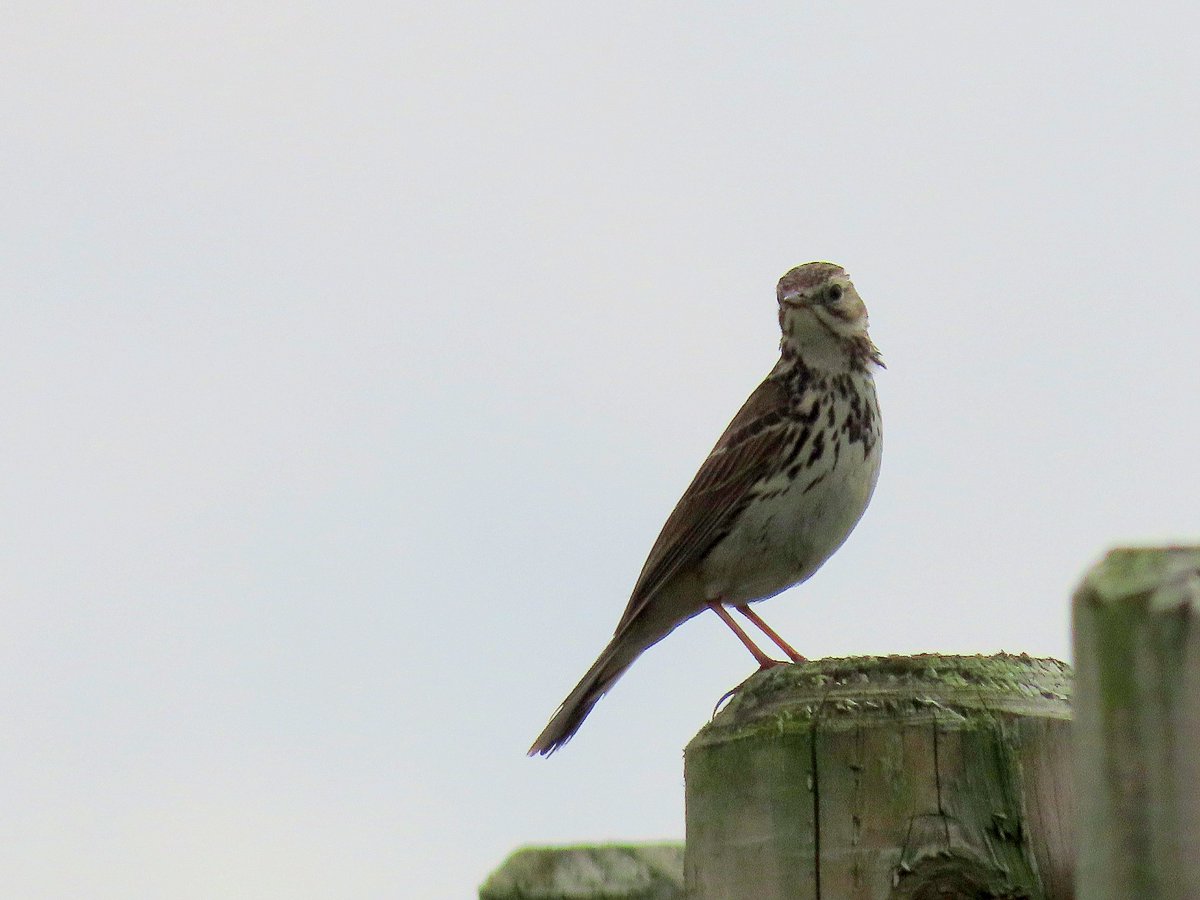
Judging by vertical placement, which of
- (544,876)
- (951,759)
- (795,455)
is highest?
(795,455)

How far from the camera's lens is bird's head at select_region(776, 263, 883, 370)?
8.80 metres

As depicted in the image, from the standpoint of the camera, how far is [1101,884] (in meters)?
2.04

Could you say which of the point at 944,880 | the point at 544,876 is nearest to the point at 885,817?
the point at 944,880

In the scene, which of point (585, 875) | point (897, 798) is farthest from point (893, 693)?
point (585, 875)

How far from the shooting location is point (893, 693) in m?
3.36

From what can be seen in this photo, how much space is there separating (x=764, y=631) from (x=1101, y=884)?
651 centimetres

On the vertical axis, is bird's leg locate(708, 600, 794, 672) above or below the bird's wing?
below

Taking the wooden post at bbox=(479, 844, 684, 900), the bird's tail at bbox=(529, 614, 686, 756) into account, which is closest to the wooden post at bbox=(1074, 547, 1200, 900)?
the wooden post at bbox=(479, 844, 684, 900)

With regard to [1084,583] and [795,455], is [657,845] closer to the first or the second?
[1084,583]

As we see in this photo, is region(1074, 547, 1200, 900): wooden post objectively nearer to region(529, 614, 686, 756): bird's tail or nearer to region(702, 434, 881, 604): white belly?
region(529, 614, 686, 756): bird's tail

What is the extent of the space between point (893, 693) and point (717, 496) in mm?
5049

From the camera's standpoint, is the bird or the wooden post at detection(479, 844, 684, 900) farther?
the bird

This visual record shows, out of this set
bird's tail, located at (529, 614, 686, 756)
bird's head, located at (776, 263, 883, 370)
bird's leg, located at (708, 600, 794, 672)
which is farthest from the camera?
bird's head, located at (776, 263, 883, 370)

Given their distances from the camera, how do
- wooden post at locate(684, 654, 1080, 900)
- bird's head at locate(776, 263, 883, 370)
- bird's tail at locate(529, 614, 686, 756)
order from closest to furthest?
1. wooden post at locate(684, 654, 1080, 900)
2. bird's tail at locate(529, 614, 686, 756)
3. bird's head at locate(776, 263, 883, 370)
